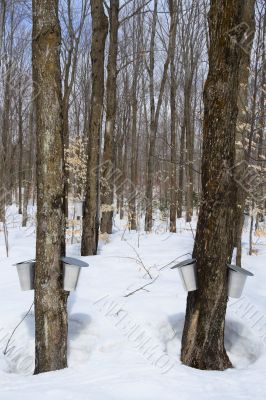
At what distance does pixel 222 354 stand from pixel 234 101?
2.23 meters

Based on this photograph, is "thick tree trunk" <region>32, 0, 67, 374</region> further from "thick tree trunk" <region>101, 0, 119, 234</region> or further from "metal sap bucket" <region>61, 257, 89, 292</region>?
"thick tree trunk" <region>101, 0, 119, 234</region>

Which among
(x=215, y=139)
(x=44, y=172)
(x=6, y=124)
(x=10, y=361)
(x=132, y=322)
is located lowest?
(x=10, y=361)

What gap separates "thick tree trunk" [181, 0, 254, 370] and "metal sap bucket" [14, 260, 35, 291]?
4.62ft

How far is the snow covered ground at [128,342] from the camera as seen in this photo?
2758 millimetres

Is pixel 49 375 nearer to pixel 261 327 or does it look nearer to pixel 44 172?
pixel 44 172

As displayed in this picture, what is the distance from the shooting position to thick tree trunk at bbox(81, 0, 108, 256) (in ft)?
22.3

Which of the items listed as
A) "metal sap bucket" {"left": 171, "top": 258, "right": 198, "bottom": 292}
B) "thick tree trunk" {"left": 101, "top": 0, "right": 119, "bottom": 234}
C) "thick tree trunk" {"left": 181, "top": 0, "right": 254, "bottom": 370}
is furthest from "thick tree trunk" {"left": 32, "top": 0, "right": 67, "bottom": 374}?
"thick tree trunk" {"left": 101, "top": 0, "right": 119, "bottom": 234}

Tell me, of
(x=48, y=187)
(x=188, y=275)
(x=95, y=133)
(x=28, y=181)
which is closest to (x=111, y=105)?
(x=95, y=133)

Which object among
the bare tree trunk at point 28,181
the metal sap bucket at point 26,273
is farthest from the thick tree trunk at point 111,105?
the metal sap bucket at point 26,273

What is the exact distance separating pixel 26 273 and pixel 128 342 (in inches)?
45.5

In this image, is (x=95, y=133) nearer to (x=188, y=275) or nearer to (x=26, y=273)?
(x=26, y=273)

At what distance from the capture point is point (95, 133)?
6.82 metres

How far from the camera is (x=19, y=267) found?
11.2ft

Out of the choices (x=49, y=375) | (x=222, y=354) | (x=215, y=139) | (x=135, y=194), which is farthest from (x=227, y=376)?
(x=135, y=194)
